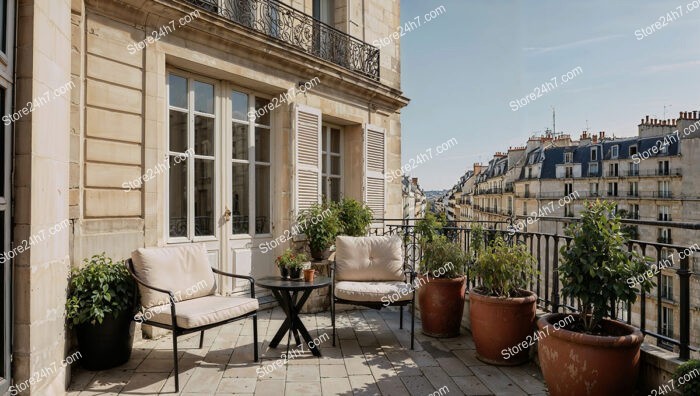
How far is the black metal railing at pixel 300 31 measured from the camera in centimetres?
471

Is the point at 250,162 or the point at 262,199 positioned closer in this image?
the point at 250,162

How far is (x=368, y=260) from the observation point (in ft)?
14.1

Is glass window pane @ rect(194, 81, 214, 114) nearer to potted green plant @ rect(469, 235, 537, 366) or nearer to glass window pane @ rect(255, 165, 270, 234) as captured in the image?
glass window pane @ rect(255, 165, 270, 234)

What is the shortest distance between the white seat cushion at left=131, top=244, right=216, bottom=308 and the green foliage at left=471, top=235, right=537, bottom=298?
7.73 ft

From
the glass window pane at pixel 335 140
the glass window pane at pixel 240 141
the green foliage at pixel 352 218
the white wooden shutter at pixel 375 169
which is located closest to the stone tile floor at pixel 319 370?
the green foliage at pixel 352 218

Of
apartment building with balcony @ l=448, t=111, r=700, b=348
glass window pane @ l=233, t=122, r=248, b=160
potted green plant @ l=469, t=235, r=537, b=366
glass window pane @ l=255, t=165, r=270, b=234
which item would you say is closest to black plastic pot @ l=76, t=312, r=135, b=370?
glass window pane @ l=255, t=165, r=270, b=234

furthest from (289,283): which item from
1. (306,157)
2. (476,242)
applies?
(306,157)

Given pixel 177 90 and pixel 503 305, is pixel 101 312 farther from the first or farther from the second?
pixel 503 305

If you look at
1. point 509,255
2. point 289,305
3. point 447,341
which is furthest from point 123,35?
point 447,341

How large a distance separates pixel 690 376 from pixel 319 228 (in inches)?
149

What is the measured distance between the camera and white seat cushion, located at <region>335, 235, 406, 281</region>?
422 cm

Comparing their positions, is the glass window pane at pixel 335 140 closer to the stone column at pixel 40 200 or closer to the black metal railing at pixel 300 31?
the black metal railing at pixel 300 31

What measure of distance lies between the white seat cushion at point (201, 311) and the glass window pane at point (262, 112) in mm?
2636

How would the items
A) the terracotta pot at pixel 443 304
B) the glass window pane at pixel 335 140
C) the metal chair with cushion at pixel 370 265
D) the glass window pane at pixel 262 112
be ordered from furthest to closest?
the glass window pane at pixel 335 140, the glass window pane at pixel 262 112, the metal chair with cushion at pixel 370 265, the terracotta pot at pixel 443 304
